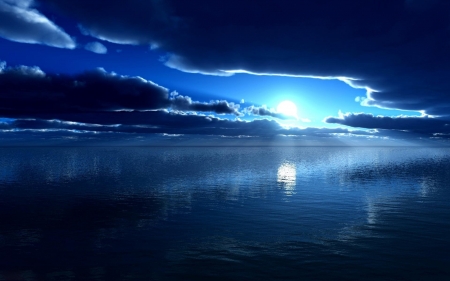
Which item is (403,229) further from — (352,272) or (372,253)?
(352,272)

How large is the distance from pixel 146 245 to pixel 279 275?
45.9 ft

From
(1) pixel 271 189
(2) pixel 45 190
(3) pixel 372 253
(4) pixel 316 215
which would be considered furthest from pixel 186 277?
(2) pixel 45 190

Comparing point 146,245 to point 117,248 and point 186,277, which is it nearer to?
point 117,248

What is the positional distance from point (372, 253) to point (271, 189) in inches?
1699

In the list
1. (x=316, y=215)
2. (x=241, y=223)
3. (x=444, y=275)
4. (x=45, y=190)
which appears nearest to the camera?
(x=444, y=275)

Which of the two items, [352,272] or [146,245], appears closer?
[352,272]

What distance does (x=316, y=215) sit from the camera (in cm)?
4688

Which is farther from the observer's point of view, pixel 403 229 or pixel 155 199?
pixel 155 199

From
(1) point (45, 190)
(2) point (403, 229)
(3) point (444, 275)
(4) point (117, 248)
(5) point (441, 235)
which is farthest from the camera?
(1) point (45, 190)

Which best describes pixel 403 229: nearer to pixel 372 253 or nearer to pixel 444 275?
pixel 372 253

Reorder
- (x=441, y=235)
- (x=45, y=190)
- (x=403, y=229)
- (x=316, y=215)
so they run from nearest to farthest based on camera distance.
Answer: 1. (x=441, y=235)
2. (x=403, y=229)
3. (x=316, y=215)
4. (x=45, y=190)

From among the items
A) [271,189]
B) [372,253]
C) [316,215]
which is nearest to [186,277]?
[372,253]

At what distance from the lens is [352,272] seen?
87.6 feet

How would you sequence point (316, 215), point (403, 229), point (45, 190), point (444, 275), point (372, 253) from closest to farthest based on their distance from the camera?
point (444, 275)
point (372, 253)
point (403, 229)
point (316, 215)
point (45, 190)
